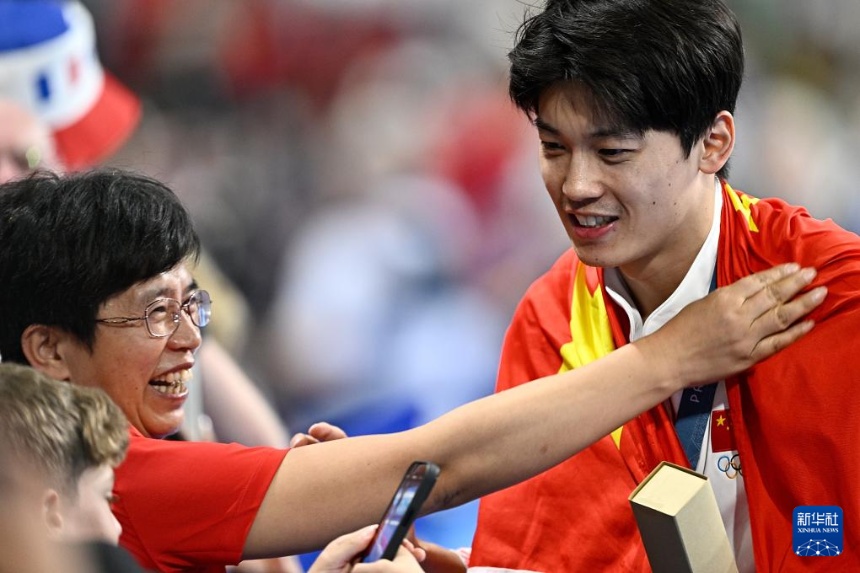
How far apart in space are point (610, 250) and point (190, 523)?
0.80 metres

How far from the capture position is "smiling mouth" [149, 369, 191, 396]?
6.42 feet

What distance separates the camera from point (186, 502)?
1.72 metres

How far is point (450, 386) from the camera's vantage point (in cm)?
358

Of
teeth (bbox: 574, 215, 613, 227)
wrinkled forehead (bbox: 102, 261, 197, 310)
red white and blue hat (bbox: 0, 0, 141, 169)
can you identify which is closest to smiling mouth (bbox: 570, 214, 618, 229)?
teeth (bbox: 574, 215, 613, 227)

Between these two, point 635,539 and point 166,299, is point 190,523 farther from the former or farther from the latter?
point 635,539

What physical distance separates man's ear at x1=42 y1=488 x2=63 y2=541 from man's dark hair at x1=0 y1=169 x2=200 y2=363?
56 cm

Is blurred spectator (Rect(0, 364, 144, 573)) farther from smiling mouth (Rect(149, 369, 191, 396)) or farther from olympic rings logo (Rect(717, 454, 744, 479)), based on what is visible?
olympic rings logo (Rect(717, 454, 744, 479))

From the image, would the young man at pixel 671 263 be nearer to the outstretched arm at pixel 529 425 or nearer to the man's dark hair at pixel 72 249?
the outstretched arm at pixel 529 425

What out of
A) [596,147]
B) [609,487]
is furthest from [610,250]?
[609,487]

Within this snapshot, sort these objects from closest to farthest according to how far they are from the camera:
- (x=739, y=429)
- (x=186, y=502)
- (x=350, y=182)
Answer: (x=186, y=502)
(x=739, y=429)
(x=350, y=182)

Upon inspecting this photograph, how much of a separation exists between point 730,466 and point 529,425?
0.40m

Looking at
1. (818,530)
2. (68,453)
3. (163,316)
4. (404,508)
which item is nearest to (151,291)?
(163,316)

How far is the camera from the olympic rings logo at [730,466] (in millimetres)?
1979

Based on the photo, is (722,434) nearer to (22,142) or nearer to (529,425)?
(529,425)
